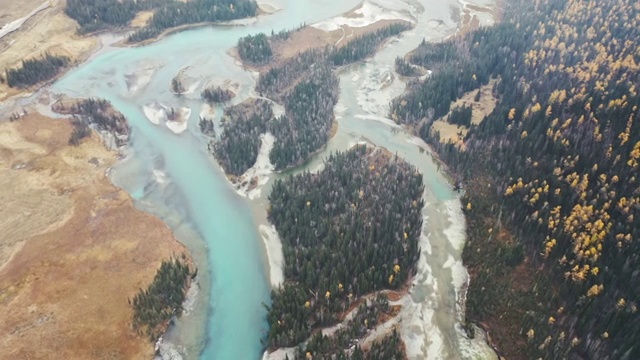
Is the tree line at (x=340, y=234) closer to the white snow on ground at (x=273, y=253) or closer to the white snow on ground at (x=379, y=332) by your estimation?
the white snow on ground at (x=273, y=253)

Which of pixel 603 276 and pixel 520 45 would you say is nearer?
pixel 603 276

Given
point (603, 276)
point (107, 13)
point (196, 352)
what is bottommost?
point (196, 352)

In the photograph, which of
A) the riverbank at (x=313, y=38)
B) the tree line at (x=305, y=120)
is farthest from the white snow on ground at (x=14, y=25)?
the tree line at (x=305, y=120)

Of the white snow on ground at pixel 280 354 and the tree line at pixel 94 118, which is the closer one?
the white snow on ground at pixel 280 354

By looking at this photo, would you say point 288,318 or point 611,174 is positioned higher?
point 611,174

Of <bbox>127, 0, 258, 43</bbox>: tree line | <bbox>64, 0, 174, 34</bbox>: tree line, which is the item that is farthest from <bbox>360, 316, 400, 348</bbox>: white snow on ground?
<bbox>64, 0, 174, 34</bbox>: tree line

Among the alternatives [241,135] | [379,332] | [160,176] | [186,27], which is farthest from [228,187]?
[186,27]

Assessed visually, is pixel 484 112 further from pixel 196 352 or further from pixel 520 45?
pixel 196 352

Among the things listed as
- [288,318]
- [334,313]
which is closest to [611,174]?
[334,313]
